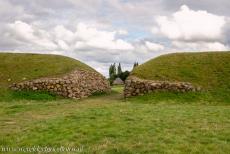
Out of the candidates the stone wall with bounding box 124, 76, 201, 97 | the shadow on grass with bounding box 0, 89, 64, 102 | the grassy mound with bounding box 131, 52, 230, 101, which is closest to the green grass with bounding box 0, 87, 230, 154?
the shadow on grass with bounding box 0, 89, 64, 102

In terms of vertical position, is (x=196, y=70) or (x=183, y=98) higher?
(x=196, y=70)

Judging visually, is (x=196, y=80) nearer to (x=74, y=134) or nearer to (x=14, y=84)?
(x=14, y=84)

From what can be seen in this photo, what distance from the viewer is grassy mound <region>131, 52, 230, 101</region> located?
30484mm

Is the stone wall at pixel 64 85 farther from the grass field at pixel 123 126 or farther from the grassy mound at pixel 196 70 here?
the grassy mound at pixel 196 70

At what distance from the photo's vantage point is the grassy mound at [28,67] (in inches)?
1271

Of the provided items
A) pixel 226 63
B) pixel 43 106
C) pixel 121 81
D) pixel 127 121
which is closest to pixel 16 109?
pixel 43 106

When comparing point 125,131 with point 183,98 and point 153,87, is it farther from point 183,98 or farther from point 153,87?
point 153,87

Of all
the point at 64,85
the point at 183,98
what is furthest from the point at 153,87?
the point at 64,85

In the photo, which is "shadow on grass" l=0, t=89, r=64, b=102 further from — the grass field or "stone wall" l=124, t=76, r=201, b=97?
"stone wall" l=124, t=76, r=201, b=97

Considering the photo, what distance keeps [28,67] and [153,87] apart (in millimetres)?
13392

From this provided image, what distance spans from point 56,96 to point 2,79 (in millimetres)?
6546

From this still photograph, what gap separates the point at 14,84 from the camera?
3086 centimetres

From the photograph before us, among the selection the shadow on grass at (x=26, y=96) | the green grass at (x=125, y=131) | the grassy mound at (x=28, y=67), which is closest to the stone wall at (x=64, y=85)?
the shadow on grass at (x=26, y=96)

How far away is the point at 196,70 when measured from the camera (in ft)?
110
